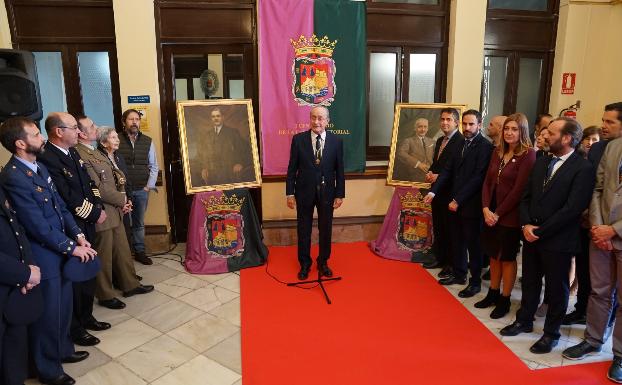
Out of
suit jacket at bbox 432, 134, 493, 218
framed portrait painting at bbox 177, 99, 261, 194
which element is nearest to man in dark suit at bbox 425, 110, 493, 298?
suit jacket at bbox 432, 134, 493, 218

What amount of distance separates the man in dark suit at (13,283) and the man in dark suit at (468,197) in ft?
9.97

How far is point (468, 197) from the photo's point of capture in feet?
11.6

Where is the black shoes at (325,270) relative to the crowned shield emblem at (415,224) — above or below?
below

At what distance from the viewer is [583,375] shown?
8.60 feet

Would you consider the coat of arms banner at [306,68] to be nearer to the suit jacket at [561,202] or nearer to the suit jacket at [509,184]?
the suit jacket at [509,184]

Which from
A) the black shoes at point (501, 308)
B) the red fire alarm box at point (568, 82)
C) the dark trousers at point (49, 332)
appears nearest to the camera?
the dark trousers at point (49, 332)

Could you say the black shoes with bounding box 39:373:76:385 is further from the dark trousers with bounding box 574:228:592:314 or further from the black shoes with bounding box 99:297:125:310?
the dark trousers with bounding box 574:228:592:314

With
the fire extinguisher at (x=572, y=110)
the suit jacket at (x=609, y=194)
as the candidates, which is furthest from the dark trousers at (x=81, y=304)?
the fire extinguisher at (x=572, y=110)

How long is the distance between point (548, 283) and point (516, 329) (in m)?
0.44

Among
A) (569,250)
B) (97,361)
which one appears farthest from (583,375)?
(97,361)

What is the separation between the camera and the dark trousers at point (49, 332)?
2467mm

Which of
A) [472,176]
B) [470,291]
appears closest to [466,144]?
[472,176]

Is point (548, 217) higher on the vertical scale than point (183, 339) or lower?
higher

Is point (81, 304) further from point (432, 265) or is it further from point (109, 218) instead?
point (432, 265)
